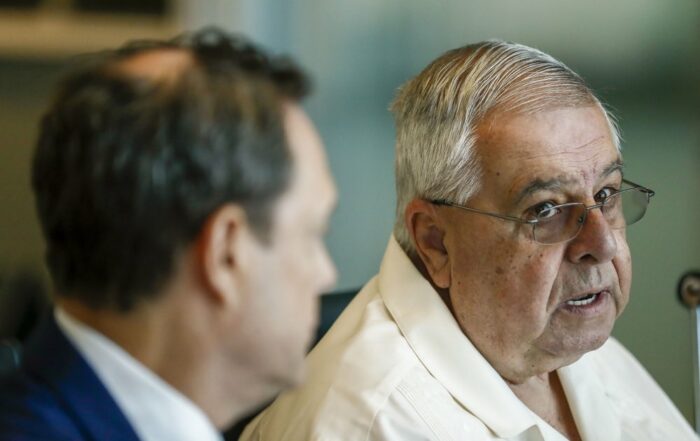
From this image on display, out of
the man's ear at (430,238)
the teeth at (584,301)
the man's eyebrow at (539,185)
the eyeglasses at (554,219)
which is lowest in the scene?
the teeth at (584,301)

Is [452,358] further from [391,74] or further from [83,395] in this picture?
[391,74]

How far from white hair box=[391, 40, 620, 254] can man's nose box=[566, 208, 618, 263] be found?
0.51 ft

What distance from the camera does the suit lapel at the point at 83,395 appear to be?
3.05ft

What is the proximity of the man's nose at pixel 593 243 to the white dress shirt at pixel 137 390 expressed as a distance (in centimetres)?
71

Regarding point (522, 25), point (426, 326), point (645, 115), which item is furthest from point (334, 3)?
point (426, 326)

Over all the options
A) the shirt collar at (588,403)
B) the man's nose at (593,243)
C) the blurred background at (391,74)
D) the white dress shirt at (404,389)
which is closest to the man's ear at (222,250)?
the white dress shirt at (404,389)

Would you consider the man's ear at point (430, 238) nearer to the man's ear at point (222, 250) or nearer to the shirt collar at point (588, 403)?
the shirt collar at point (588, 403)

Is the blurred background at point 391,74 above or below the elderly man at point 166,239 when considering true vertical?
below

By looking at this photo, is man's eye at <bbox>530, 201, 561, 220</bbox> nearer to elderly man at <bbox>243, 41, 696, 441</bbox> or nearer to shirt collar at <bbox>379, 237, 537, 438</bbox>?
elderly man at <bbox>243, 41, 696, 441</bbox>

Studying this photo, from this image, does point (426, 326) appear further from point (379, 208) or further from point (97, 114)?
point (379, 208)

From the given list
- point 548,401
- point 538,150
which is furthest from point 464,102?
point 548,401

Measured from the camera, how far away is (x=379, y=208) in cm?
280

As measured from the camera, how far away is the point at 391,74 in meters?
2.73

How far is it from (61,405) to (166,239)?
181 mm
